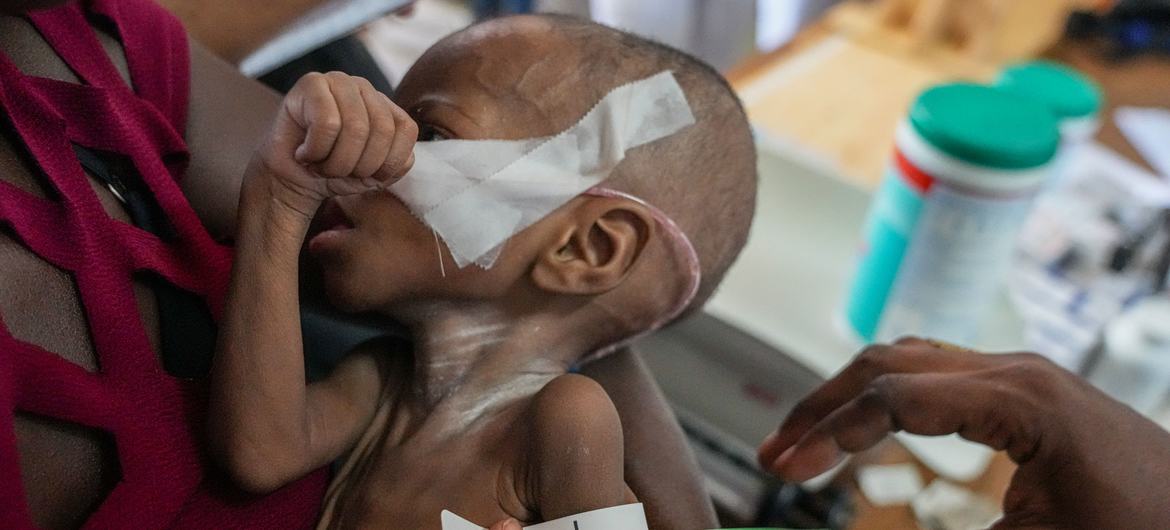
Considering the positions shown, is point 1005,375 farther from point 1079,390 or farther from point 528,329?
point 528,329

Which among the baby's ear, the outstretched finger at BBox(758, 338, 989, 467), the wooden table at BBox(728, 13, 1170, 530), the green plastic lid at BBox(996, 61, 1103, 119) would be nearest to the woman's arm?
the baby's ear

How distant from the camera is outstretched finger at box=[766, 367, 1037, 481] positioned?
0.61 meters

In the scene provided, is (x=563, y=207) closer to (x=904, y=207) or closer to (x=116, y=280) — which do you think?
(x=116, y=280)

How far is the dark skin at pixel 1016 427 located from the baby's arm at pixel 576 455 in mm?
202

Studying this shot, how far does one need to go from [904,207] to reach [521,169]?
595 mm

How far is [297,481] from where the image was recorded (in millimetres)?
616

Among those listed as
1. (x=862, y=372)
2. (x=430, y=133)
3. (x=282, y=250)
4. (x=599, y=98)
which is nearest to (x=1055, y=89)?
(x=862, y=372)

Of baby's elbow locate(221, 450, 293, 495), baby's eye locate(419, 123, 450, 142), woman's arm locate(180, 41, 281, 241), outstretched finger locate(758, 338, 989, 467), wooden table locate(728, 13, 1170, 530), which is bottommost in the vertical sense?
wooden table locate(728, 13, 1170, 530)

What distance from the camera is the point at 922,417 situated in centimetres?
64

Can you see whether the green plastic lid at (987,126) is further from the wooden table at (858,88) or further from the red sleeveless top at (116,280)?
the red sleeveless top at (116,280)

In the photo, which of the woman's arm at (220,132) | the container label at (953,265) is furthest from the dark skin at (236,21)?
the container label at (953,265)

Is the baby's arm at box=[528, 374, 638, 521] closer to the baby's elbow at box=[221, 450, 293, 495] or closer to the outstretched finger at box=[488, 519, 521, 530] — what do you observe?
the outstretched finger at box=[488, 519, 521, 530]

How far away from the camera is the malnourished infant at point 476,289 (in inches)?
20.6

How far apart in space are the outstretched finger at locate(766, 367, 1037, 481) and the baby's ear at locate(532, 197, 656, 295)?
20 cm
